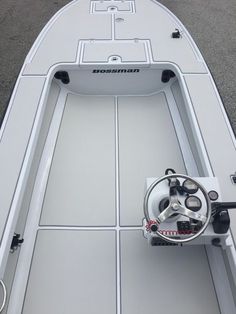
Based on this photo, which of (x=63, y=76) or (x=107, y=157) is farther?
(x=63, y=76)

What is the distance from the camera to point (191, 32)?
347cm

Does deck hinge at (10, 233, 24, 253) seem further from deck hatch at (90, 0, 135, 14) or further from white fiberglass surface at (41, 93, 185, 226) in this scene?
deck hatch at (90, 0, 135, 14)

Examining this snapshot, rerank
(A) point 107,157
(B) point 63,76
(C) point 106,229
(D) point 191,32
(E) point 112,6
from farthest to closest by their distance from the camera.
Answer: (D) point 191,32
(E) point 112,6
(B) point 63,76
(A) point 107,157
(C) point 106,229

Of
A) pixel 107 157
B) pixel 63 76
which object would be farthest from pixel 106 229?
pixel 63 76

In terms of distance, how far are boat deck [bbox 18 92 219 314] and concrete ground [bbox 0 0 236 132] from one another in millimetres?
1093

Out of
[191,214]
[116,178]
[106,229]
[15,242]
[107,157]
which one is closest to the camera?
[191,214]

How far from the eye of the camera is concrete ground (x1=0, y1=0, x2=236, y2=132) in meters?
2.85

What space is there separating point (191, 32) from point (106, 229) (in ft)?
9.62

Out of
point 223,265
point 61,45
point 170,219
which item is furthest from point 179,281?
point 61,45

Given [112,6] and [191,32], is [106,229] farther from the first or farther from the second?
[191,32]

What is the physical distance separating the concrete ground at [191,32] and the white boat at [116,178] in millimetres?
851

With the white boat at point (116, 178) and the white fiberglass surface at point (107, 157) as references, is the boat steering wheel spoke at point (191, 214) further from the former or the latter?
the white fiberglass surface at point (107, 157)

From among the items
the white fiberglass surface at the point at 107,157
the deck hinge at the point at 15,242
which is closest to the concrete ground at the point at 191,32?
the white fiberglass surface at the point at 107,157

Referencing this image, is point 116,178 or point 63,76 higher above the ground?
point 63,76
